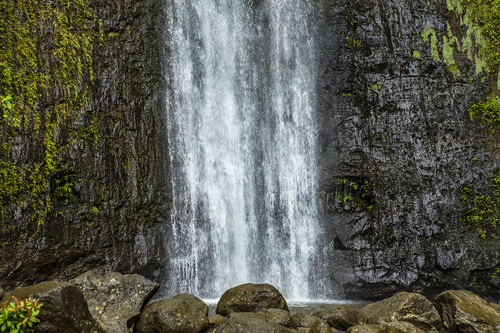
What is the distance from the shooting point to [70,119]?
8.07 meters

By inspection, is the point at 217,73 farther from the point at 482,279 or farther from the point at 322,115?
the point at 482,279

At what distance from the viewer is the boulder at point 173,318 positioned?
5.18 metres

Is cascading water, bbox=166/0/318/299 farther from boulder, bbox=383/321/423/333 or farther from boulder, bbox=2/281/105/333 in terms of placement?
boulder, bbox=2/281/105/333

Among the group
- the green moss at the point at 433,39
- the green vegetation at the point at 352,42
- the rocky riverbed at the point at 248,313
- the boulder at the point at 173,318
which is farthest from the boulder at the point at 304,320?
the green moss at the point at 433,39

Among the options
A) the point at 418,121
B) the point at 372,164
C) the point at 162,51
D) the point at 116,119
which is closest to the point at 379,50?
the point at 418,121

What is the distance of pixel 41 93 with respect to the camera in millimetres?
7863

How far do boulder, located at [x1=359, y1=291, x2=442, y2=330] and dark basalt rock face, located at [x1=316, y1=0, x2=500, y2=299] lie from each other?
2.60m

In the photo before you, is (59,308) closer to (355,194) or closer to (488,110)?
(355,194)

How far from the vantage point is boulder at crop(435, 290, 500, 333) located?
17.5 feet

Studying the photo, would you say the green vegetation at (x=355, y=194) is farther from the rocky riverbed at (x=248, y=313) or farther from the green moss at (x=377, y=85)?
the rocky riverbed at (x=248, y=313)

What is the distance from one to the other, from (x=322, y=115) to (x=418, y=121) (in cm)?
208

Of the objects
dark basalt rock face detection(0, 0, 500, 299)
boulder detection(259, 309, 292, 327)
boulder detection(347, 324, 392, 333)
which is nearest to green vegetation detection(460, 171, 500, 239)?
dark basalt rock face detection(0, 0, 500, 299)

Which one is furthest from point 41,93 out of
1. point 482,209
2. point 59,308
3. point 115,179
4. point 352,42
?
point 482,209

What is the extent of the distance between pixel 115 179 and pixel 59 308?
4425mm
